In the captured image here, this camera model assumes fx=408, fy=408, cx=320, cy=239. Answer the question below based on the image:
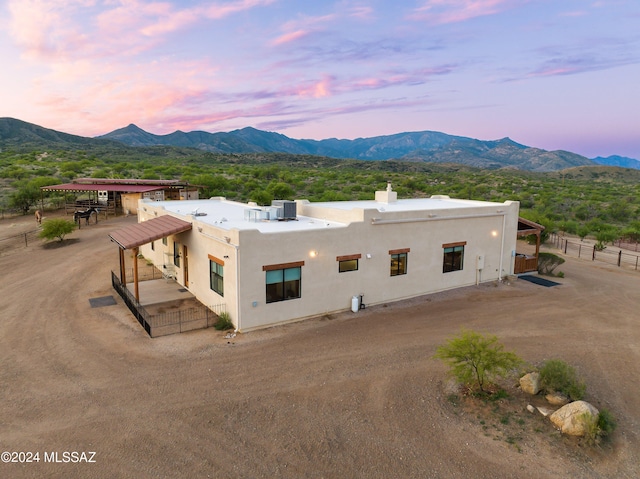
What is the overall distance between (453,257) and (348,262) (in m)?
6.70

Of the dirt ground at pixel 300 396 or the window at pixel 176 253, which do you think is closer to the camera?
the dirt ground at pixel 300 396

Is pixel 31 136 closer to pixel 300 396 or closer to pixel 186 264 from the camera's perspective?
pixel 186 264

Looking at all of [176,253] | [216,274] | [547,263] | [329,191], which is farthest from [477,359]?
[329,191]

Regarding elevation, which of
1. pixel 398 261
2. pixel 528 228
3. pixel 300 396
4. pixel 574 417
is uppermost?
pixel 528 228

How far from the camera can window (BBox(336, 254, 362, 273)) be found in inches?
665

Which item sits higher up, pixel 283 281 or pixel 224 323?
pixel 283 281

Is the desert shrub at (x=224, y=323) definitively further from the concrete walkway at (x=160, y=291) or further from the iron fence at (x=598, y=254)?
the iron fence at (x=598, y=254)

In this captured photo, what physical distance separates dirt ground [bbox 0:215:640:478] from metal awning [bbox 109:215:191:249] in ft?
9.71

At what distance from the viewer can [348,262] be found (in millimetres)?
17219

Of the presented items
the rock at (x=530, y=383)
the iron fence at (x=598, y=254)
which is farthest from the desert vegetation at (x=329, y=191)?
the rock at (x=530, y=383)

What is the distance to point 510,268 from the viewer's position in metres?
23.3

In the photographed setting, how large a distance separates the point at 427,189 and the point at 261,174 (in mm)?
25667

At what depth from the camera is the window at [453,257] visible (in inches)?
805

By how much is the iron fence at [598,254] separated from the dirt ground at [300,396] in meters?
12.8
